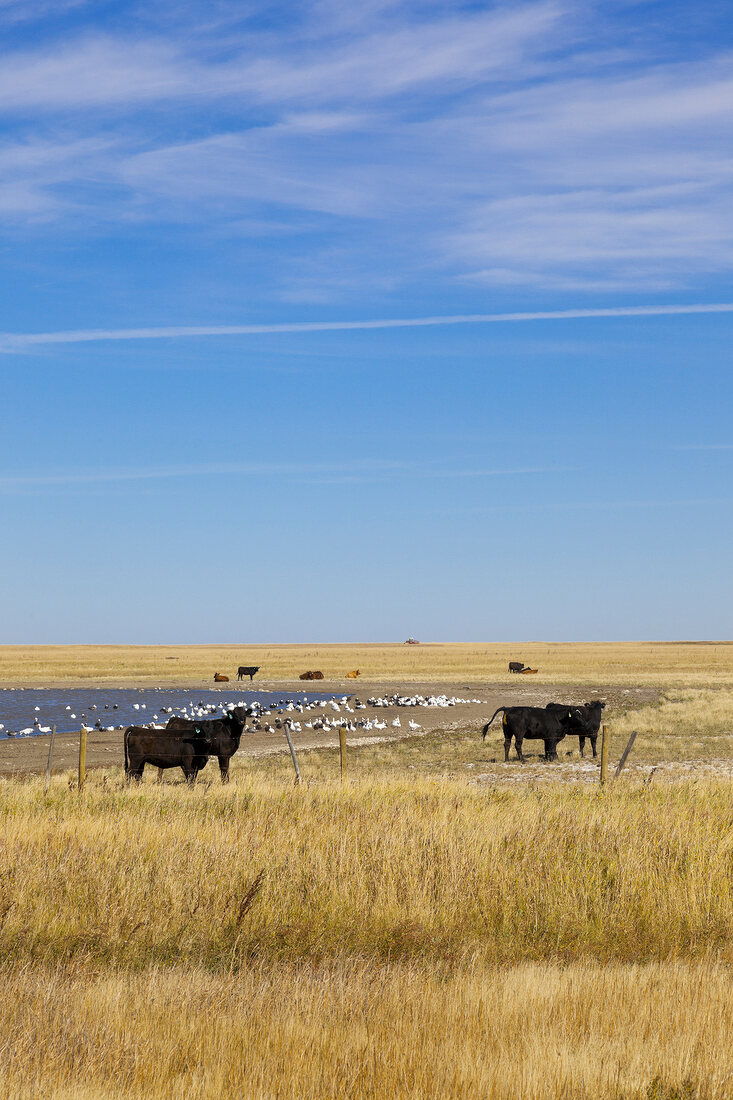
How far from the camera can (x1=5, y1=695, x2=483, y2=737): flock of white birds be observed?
120 ft

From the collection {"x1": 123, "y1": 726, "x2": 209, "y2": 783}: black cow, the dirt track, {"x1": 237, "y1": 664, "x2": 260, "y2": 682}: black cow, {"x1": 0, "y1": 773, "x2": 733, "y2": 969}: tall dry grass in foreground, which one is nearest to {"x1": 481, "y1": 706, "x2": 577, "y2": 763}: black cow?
the dirt track

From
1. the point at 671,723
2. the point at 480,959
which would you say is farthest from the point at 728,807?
the point at 671,723

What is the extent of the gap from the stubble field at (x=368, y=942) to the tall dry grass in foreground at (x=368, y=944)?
0.07 feet

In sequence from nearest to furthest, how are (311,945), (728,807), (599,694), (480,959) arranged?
(480,959), (311,945), (728,807), (599,694)

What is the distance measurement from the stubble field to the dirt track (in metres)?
12.8

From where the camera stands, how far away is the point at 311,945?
28.0 ft

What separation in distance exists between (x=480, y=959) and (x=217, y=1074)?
3259mm

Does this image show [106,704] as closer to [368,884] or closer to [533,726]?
[533,726]

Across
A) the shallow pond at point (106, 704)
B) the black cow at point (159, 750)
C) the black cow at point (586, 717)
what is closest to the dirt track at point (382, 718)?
the shallow pond at point (106, 704)

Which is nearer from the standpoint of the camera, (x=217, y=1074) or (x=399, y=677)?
(x=217, y=1074)

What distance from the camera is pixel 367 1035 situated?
18.8 feet

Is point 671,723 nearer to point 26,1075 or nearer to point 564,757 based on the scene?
point 564,757

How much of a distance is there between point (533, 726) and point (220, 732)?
882 cm

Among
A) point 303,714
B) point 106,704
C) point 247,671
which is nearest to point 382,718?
point 303,714
